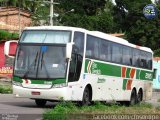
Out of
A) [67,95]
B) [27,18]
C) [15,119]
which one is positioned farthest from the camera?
[27,18]

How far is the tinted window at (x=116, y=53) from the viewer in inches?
934

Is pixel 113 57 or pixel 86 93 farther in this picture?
pixel 113 57

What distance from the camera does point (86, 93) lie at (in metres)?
21.2

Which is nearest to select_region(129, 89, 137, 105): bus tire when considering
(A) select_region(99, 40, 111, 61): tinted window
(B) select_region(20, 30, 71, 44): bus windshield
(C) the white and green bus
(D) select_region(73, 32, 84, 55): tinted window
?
(C) the white and green bus

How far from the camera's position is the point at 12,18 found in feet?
256

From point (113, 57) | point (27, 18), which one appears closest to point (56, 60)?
point (113, 57)

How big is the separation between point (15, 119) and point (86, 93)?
713cm

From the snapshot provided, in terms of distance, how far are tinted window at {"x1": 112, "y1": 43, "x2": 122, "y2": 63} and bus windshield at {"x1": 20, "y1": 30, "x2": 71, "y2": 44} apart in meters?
4.01

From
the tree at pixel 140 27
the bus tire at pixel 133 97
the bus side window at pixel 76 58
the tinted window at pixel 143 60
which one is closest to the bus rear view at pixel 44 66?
the bus side window at pixel 76 58

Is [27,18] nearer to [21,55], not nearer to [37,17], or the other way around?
[37,17]

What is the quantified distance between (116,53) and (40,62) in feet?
17.1

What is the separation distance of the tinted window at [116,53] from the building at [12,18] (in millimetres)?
51587

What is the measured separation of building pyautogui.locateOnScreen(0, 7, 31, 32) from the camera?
75.6 meters

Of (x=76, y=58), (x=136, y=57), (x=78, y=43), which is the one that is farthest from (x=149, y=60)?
(x=76, y=58)
